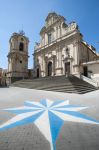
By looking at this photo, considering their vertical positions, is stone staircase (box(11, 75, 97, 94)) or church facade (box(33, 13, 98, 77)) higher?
church facade (box(33, 13, 98, 77))

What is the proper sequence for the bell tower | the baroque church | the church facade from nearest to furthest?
the church facade
the baroque church
the bell tower

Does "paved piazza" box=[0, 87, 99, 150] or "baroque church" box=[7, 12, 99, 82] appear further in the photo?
"baroque church" box=[7, 12, 99, 82]

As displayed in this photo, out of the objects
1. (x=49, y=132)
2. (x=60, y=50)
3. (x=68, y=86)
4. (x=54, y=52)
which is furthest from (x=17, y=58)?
(x=49, y=132)

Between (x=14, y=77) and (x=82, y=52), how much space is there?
19.1m

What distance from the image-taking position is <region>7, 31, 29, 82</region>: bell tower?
106 feet

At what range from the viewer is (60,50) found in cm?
2525

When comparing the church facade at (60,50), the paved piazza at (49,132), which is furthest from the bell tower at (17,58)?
the paved piazza at (49,132)

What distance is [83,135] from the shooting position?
320 centimetres

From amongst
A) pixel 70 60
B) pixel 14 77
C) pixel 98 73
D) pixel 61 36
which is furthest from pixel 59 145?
pixel 14 77

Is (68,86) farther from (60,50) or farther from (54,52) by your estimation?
(54,52)

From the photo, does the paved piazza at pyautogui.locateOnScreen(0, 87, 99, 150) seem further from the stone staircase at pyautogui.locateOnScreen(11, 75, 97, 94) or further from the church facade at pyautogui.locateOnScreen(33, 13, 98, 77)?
the church facade at pyautogui.locateOnScreen(33, 13, 98, 77)

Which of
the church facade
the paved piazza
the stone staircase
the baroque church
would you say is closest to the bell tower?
the baroque church

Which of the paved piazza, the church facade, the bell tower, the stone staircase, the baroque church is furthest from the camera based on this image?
the bell tower

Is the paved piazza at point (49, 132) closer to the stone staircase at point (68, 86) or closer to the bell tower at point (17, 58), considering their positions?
the stone staircase at point (68, 86)
